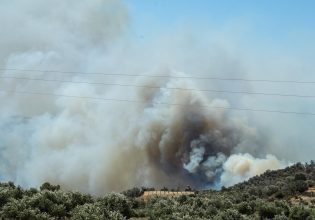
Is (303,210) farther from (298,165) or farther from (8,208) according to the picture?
(298,165)

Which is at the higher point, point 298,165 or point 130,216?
point 298,165

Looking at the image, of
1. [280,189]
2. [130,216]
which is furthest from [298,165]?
[130,216]

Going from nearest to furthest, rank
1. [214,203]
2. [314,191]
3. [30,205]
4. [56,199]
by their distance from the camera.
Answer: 1. [30,205]
2. [56,199]
3. [214,203]
4. [314,191]

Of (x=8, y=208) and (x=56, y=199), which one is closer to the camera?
(x=8, y=208)

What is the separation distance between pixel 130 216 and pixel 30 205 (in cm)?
533

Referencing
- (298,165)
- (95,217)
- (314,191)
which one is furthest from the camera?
(298,165)

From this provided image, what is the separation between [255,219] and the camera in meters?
26.3

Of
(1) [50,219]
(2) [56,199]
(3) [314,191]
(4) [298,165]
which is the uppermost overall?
(4) [298,165]

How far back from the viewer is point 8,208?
72.0ft

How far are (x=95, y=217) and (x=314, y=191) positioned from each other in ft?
131

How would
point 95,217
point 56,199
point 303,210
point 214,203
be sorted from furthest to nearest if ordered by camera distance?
1. point 214,203
2. point 303,210
3. point 56,199
4. point 95,217

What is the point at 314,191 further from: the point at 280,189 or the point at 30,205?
the point at 30,205

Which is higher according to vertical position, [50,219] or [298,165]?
[298,165]

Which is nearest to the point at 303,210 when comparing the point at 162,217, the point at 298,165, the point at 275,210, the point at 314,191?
the point at 275,210
